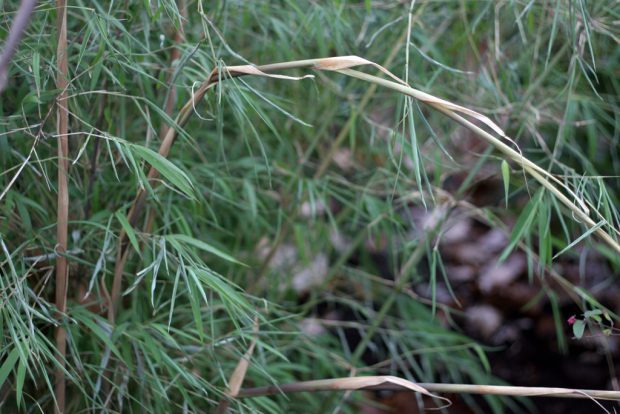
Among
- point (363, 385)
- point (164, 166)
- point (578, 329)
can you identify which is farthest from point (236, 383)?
point (578, 329)

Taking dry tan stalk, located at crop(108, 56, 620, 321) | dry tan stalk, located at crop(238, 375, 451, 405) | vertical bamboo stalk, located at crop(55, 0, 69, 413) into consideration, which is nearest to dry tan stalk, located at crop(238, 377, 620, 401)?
dry tan stalk, located at crop(238, 375, 451, 405)

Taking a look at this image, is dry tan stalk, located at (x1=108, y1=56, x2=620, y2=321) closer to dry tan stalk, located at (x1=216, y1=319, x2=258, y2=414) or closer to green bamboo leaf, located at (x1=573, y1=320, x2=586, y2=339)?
green bamboo leaf, located at (x1=573, y1=320, x2=586, y2=339)

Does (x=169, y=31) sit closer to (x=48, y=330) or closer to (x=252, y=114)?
Answer: (x=252, y=114)

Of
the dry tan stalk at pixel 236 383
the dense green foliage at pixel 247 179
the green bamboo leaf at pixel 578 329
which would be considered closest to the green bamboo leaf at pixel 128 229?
the dense green foliage at pixel 247 179

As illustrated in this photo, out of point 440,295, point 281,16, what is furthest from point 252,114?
point 440,295

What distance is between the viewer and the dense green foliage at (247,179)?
1.10 m

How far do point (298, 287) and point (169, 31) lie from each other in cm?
75

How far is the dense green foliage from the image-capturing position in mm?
1104

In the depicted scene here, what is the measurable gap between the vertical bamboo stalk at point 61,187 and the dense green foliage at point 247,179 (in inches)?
0.9

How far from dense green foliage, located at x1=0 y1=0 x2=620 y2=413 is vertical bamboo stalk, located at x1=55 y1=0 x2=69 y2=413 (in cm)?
2

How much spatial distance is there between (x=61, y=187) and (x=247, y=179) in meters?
0.49

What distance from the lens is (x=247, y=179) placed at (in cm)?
151

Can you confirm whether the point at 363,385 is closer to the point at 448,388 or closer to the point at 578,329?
the point at 448,388

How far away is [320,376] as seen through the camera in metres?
1.67
